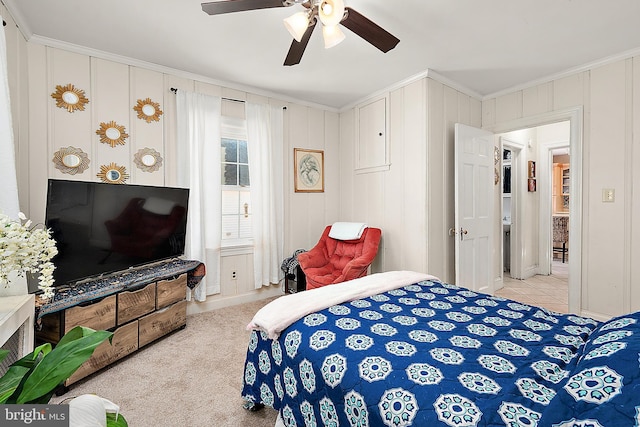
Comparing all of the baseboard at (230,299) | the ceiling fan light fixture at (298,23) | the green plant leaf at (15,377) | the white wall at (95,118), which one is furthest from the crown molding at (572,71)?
the green plant leaf at (15,377)

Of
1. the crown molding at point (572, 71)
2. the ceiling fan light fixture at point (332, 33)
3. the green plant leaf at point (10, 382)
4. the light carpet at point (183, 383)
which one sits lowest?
the light carpet at point (183, 383)

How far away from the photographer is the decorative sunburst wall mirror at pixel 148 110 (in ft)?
9.67

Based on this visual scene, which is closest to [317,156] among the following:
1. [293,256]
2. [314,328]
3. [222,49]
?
[293,256]

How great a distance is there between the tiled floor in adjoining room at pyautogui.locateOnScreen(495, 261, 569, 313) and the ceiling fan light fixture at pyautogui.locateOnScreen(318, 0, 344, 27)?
3718 millimetres

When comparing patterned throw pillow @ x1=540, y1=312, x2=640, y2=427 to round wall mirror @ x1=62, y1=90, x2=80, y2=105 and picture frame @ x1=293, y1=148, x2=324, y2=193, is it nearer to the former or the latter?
picture frame @ x1=293, y1=148, x2=324, y2=193

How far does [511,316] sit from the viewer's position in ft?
5.17

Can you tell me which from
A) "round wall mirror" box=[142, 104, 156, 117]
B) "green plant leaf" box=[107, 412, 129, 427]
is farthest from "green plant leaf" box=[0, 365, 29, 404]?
"round wall mirror" box=[142, 104, 156, 117]

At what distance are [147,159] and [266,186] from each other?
1.26 meters

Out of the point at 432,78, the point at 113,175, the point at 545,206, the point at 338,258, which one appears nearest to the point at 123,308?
the point at 113,175

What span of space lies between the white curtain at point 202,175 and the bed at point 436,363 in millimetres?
1798

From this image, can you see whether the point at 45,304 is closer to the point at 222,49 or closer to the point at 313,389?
the point at 313,389

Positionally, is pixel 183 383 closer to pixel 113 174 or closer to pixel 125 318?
pixel 125 318

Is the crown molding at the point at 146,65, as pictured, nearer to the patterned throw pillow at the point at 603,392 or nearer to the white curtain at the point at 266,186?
the white curtain at the point at 266,186

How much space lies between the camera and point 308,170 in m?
4.14
